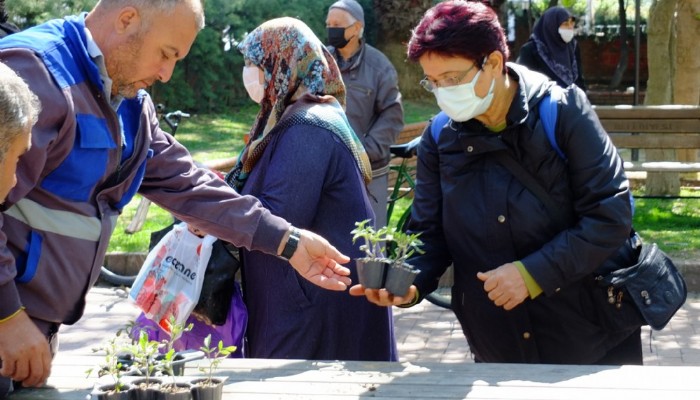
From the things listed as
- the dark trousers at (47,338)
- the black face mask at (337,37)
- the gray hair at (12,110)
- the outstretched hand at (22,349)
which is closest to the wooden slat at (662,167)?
the black face mask at (337,37)

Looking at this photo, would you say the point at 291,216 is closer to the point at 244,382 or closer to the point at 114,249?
the point at 244,382

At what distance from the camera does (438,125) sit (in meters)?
3.73

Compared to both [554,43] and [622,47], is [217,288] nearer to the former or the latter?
[554,43]

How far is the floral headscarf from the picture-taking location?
4043 mm

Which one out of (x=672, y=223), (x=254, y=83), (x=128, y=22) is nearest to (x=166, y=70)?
→ (x=128, y=22)

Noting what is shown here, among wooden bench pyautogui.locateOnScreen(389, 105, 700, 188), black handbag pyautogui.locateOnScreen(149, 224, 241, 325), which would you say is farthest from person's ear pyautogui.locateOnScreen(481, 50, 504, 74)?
wooden bench pyautogui.locateOnScreen(389, 105, 700, 188)

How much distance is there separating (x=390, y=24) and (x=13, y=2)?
8086 mm

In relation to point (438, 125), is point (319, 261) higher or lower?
lower

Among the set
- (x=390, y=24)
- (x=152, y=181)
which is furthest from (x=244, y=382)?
(x=390, y=24)

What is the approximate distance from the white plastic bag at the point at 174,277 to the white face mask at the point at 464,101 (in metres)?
1.13

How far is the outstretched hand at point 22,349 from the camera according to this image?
108 inches

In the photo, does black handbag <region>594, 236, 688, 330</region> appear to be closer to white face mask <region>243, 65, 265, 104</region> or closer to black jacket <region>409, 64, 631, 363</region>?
black jacket <region>409, 64, 631, 363</region>

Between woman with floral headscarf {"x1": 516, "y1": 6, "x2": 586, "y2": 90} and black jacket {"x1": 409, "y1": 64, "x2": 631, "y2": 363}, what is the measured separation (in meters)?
6.46

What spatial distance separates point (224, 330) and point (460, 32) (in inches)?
56.5
